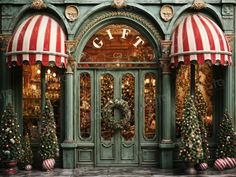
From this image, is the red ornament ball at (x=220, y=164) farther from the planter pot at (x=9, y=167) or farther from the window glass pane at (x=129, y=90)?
the planter pot at (x=9, y=167)

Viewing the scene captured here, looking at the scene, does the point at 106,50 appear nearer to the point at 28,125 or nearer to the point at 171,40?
the point at 171,40

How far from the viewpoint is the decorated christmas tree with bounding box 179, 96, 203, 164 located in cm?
1412

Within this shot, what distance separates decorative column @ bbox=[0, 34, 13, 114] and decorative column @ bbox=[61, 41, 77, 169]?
6.23ft

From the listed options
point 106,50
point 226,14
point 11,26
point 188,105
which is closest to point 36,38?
point 11,26

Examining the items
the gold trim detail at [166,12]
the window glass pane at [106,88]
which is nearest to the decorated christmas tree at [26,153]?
the window glass pane at [106,88]

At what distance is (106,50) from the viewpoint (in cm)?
1573

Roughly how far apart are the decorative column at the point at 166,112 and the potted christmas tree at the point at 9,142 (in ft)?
15.3

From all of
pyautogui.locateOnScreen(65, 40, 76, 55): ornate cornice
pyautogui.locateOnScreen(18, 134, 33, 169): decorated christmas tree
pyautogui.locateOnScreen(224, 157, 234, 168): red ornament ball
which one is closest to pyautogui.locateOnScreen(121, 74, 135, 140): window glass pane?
pyautogui.locateOnScreen(65, 40, 76, 55): ornate cornice

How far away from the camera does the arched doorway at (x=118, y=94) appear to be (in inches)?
616

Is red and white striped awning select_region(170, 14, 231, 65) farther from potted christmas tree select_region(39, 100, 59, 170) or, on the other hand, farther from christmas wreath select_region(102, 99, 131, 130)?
potted christmas tree select_region(39, 100, 59, 170)

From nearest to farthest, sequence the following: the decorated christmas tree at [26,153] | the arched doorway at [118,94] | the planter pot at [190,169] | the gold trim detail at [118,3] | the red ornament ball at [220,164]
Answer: the planter pot at [190,169] → the red ornament ball at [220,164] → the decorated christmas tree at [26,153] → the gold trim detail at [118,3] → the arched doorway at [118,94]

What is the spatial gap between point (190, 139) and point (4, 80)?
252 inches

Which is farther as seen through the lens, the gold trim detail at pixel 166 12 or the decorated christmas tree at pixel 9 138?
the gold trim detail at pixel 166 12

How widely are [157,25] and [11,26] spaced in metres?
4.86
